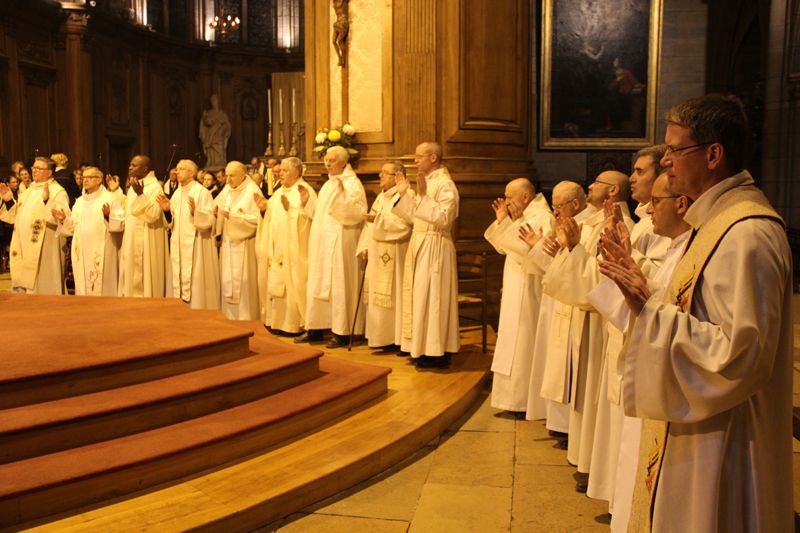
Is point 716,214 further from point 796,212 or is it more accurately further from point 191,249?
point 796,212

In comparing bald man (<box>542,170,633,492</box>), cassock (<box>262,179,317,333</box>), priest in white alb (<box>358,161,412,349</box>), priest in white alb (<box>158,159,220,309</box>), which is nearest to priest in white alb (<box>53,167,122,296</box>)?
priest in white alb (<box>158,159,220,309</box>)

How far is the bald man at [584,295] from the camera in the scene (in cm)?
423

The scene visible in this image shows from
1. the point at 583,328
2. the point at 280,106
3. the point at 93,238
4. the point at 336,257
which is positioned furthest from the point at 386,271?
the point at 280,106

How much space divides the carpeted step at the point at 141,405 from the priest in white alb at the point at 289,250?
2.51m

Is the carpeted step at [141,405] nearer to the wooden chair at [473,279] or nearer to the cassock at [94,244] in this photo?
the wooden chair at [473,279]

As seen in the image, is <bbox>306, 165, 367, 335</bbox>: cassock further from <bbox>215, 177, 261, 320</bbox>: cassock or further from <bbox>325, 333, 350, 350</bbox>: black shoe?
<bbox>215, 177, 261, 320</bbox>: cassock

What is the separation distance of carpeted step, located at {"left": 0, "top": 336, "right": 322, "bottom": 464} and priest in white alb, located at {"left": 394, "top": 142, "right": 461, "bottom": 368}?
1.30m

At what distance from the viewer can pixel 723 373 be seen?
215cm

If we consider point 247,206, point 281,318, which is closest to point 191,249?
point 247,206

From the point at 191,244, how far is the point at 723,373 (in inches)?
300

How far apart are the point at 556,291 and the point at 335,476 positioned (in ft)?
5.24

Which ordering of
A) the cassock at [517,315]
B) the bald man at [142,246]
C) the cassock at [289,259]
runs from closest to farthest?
the cassock at [517,315], the cassock at [289,259], the bald man at [142,246]

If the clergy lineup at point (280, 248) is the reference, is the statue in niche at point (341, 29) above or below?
above

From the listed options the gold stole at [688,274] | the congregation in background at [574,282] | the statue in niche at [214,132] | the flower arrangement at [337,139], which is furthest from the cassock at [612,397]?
the statue in niche at [214,132]
